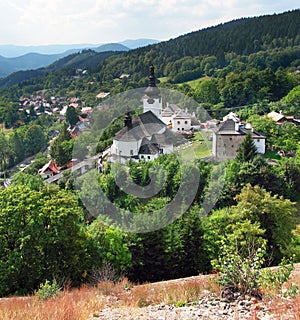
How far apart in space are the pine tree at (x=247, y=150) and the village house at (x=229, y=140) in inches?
47.7

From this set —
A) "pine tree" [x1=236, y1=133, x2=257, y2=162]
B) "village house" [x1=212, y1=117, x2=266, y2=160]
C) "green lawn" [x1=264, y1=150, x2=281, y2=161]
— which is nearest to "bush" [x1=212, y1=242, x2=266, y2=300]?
"pine tree" [x1=236, y1=133, x2=257, y2=162]

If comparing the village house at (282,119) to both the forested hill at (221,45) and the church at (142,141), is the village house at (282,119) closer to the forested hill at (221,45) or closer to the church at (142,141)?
the church at (142,141)

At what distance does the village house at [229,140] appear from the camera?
75.7 feet

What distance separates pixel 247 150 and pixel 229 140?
1.72 metres

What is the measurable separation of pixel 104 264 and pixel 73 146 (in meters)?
22.9

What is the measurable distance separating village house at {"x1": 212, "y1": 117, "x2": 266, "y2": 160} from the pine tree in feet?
3.98

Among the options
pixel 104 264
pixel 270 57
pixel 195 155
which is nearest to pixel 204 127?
pixel 195 155

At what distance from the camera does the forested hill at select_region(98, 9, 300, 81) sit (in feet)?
234

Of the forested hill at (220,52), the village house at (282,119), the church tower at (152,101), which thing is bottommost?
the village house at (282,119)

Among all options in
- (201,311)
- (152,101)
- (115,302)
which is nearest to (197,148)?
(152,101)

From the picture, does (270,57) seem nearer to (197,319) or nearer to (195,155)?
(195,155)

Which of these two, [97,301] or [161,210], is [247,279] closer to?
[97,301]

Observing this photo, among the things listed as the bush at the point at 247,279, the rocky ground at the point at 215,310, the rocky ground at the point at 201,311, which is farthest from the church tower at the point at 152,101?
the bush at the point at 247,279

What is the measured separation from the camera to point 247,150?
71.6ft
